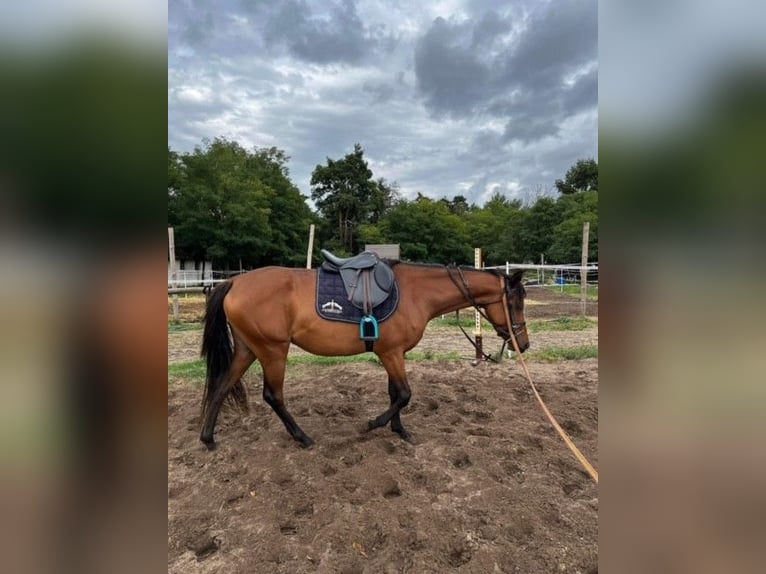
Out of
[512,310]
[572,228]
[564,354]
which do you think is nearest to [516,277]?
[512,310]

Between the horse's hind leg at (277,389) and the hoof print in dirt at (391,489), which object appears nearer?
the hoof print in dirt at (391,489)

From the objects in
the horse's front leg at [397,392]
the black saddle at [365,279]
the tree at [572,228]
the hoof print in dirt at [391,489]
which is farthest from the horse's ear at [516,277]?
the tree at [572,228]

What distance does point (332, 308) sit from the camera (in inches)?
138

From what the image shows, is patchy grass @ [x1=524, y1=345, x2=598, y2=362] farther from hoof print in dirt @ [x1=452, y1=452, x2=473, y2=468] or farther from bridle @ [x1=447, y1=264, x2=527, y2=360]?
hoof print in dirt @ [x1=452, y1=452, x2=473, y2=468]

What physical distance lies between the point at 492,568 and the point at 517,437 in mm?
1634

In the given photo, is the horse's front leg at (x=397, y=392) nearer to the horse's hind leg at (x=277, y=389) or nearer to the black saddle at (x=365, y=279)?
the black saddle at (x=365, y=279)

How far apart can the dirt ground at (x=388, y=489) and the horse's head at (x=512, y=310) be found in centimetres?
84

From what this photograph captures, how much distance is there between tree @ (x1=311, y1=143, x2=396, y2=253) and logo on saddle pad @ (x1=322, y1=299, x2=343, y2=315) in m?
43.4

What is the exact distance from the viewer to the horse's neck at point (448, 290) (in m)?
3.84

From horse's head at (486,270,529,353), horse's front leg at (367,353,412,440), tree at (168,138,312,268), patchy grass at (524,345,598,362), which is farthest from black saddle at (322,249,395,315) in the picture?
tree at (168,138,312,268)

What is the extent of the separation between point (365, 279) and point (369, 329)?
446mm
